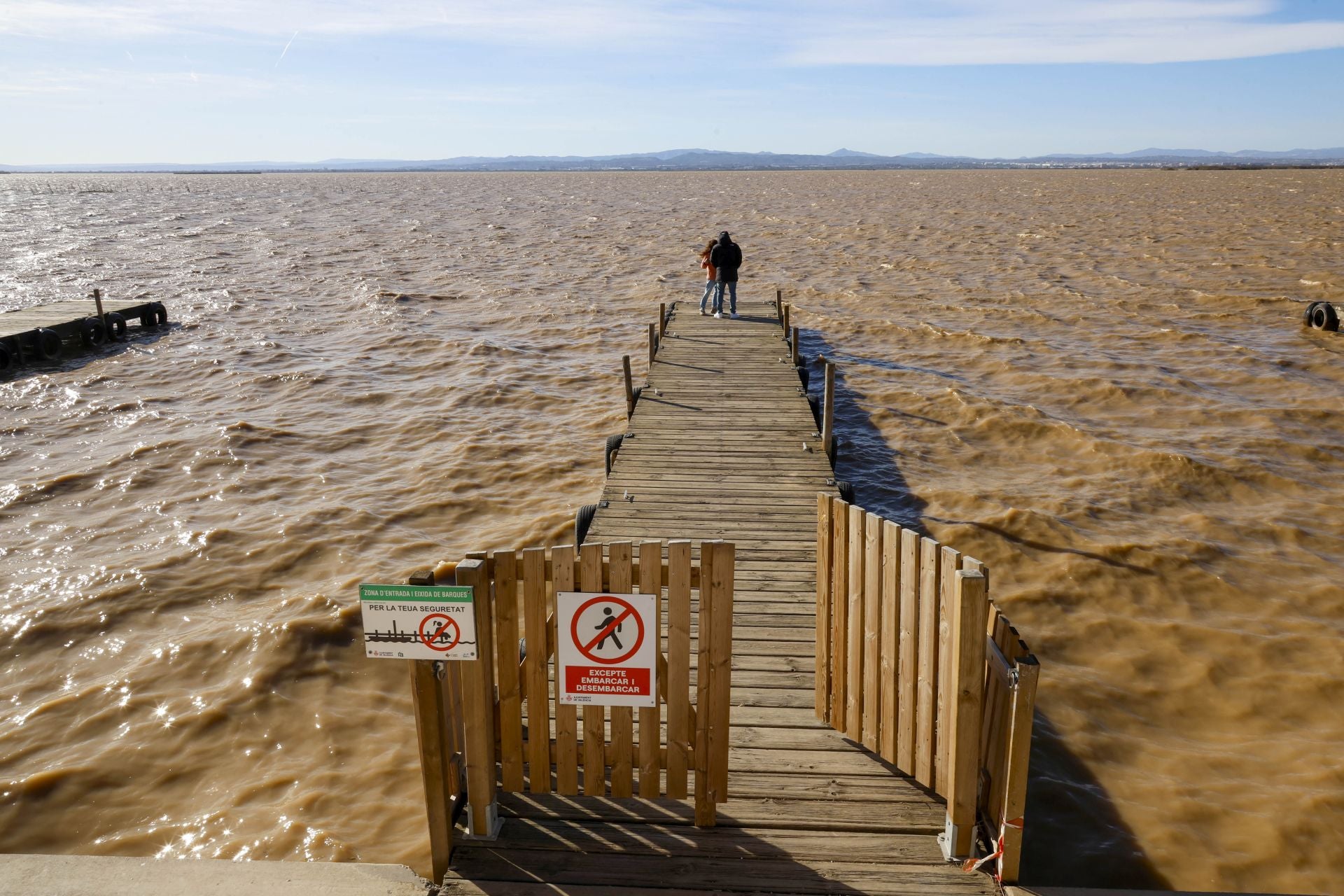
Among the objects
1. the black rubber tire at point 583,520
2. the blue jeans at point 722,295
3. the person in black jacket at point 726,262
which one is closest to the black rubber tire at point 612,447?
the black rubber tire at point 583,520

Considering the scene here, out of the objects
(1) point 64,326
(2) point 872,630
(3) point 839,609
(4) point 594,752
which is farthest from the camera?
(1) point 64,326

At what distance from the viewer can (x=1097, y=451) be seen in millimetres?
14883

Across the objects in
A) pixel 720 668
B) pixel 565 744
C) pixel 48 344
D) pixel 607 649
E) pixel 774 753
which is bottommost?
pixel 774 753

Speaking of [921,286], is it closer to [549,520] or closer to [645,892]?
[549,520]

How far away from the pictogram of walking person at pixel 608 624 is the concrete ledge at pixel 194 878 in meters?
1.50

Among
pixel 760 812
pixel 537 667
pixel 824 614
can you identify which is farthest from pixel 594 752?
pixel 824 614

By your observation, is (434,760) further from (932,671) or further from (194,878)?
(932,671)

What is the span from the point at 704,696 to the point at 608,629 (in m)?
0.64

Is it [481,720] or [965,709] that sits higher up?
[965,709]

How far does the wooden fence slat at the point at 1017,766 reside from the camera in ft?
13.4

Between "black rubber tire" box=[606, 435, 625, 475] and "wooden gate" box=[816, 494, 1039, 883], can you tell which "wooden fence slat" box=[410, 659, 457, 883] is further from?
"black rubber tire" box=[606, 435, 625, 475]

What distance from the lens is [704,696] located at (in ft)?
15.6

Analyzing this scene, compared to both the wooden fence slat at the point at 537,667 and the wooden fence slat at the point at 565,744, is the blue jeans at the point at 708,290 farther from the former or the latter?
the wooden fence slat at the point at 537,667

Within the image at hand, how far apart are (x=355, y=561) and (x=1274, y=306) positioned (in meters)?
26.2
